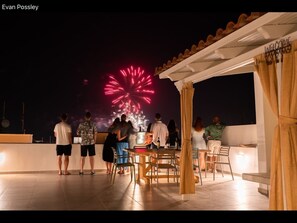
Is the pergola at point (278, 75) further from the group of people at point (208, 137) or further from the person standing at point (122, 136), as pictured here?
the person standing at point (122, 136)

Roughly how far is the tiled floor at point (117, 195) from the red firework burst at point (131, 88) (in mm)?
6646

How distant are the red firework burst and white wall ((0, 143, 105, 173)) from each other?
513 centimetres

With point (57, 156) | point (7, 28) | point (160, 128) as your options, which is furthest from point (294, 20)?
point (7, 28)

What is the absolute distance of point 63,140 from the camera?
8.12 metres

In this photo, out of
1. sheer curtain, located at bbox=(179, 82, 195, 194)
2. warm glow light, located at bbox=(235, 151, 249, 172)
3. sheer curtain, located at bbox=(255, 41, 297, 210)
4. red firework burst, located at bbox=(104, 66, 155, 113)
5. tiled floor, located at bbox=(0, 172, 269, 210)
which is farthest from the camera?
red firework burst, located at bbox=(104, 66, 155, 113)

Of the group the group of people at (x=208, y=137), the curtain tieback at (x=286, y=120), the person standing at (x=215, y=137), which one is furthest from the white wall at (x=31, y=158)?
the curtain tieback at (x=286, y=120)

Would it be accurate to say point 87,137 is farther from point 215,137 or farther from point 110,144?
point 215,137

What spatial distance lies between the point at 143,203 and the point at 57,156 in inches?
177


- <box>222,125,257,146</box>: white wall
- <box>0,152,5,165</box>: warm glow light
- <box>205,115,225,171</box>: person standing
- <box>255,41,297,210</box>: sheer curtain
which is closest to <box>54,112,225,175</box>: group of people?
<box>205,115,225,171</box>: person standing

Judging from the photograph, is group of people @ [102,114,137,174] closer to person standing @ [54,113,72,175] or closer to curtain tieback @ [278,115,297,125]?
person standing @ [54,113,72,175]

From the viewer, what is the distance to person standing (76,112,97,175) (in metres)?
8.16

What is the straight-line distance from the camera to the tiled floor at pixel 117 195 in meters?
4.64

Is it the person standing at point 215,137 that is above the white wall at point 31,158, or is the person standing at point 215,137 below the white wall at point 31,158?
above

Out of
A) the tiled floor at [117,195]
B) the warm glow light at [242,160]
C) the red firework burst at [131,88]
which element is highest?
the red firework burst at [131,88]
